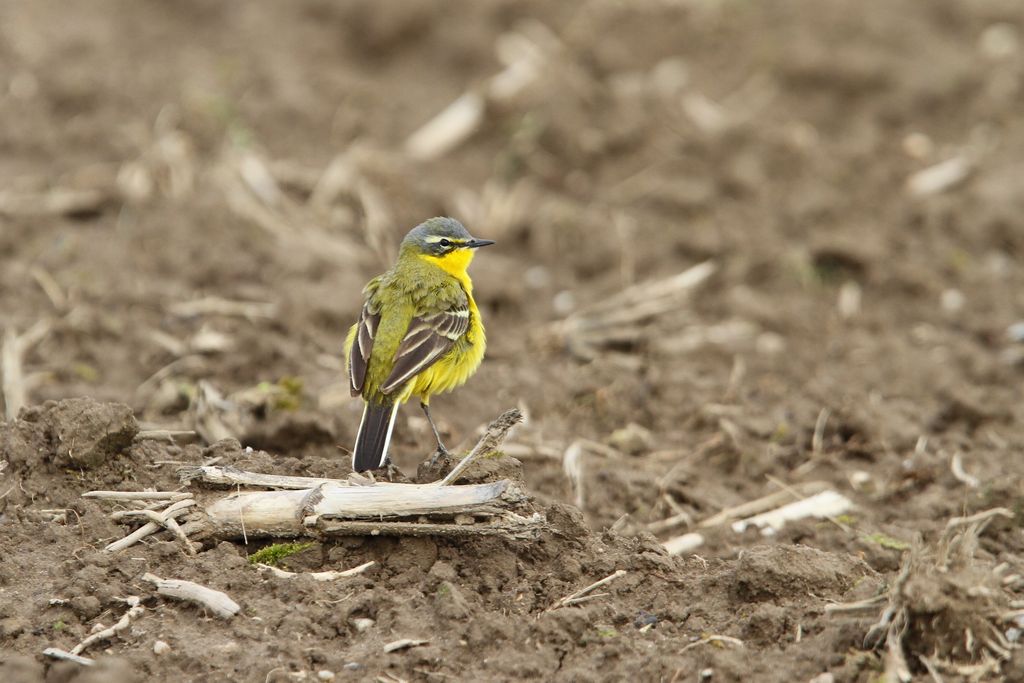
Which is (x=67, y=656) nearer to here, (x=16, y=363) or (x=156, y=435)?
(x=156, y=435)

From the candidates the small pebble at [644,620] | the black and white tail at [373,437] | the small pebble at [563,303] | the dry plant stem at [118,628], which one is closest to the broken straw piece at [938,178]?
the small pebble at [563,303]

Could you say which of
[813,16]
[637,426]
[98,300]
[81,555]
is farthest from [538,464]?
[813,16]

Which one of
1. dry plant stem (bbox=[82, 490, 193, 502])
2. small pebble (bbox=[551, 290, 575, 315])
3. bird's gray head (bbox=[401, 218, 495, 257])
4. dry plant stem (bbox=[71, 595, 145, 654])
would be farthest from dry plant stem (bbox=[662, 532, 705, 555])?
small pebble (bbox=[551, 290, 575, 315])

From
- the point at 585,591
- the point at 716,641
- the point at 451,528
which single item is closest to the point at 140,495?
the point at 451,528

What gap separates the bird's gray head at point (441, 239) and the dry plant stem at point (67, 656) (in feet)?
13.3

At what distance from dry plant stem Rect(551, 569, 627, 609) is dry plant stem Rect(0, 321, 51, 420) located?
3.89 m

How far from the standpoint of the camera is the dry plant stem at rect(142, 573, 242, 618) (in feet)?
18.9

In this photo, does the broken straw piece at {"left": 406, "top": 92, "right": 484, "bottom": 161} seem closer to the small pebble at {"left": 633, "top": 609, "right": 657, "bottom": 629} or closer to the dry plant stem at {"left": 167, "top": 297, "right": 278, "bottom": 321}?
the dry plant stem at {"left": 167, "top": 297, "right": 278, "bottom": 321}

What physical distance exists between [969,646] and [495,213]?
7829 mm

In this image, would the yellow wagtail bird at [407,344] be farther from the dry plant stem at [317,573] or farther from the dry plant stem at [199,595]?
the dry plant stem at [199,595]

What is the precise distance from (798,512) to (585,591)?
2.15 m

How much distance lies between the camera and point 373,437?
696 cm

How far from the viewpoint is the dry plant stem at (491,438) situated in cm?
629

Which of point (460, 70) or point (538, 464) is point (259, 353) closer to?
→ point (538, 464)
